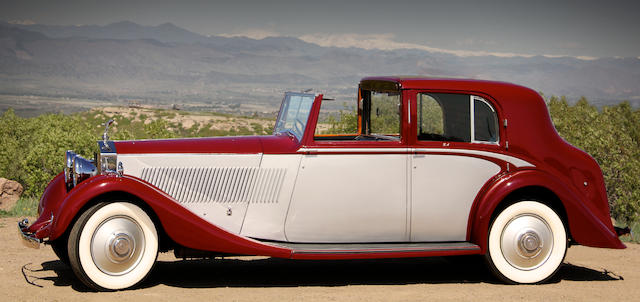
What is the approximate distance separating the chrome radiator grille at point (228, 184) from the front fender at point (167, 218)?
0.76 ft

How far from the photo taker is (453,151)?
6953mm

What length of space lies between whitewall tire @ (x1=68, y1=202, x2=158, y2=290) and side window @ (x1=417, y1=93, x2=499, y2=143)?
9.15 feet

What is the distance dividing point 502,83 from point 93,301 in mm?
4414

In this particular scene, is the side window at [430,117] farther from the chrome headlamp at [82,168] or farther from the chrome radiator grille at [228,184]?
the chrome headlamp at [82,168]

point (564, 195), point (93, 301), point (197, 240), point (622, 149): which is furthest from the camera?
point (622, 149)

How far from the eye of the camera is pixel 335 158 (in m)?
6.77

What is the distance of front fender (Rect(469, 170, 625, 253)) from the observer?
689cm

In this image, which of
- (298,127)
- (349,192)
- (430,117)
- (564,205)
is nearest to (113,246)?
(298,127)

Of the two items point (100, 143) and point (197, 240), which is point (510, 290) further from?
point (100, 143)

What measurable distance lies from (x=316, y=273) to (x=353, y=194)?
1.30 metres

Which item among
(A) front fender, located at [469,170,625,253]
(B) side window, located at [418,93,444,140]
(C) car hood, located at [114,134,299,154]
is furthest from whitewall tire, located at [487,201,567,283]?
(C) car hood, located at [114,134,299,154]

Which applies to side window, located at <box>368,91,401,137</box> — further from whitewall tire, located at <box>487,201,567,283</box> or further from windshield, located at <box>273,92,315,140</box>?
whitewall tire, located at <box>487,201,567,283</box>

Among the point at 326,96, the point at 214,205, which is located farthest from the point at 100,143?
the point at 326,96

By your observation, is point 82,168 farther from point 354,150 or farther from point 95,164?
point 354,150
